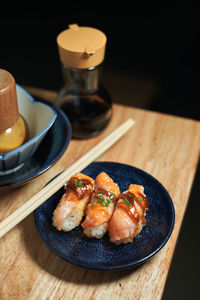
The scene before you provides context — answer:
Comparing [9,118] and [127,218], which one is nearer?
[127,218]

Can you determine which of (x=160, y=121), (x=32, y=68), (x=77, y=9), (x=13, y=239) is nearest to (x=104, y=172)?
(x=13, y=239)

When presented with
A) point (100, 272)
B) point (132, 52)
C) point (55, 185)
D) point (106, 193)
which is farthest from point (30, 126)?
point (132, 52)

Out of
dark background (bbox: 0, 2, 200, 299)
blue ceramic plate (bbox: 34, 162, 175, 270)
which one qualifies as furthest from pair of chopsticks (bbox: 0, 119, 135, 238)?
dark background (bbox: 0, 2, 200, 299)

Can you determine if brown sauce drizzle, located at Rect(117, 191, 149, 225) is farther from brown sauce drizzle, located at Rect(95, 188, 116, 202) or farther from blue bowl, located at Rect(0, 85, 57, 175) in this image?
blue bowl, located at Rect(0, 85, 57, 175)

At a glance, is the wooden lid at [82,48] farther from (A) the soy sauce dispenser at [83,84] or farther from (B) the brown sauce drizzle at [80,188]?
(B) the brown sauce drizzle at [80,188]

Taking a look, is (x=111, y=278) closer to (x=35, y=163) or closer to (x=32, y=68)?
(x=35, y=163)

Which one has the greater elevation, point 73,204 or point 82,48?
point 82,48

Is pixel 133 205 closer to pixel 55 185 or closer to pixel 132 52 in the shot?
pixel 55 185
